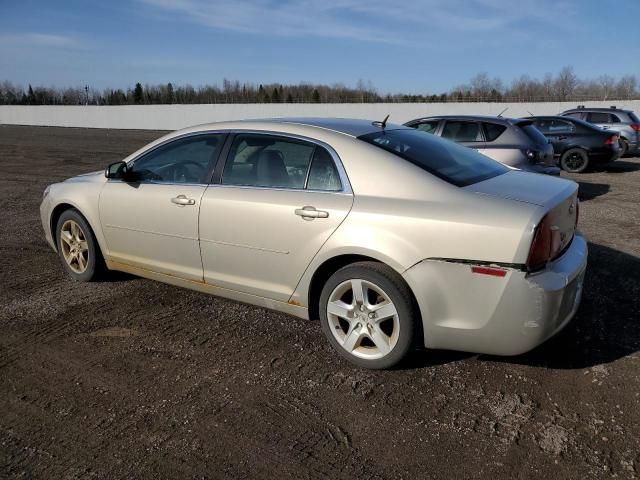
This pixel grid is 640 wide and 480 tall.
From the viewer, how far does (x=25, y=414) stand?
9.96ft

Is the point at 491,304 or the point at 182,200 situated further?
the point at 182,200

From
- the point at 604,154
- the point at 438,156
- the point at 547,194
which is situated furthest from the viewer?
the point at 604,154

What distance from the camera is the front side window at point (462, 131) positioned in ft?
31.2

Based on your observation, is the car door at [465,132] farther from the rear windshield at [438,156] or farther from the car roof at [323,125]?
the car roof at [323,125]

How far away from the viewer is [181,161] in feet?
14.8

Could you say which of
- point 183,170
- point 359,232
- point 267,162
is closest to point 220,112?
point 183,170

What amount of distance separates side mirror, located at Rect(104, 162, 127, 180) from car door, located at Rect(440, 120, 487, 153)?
6.34 metres

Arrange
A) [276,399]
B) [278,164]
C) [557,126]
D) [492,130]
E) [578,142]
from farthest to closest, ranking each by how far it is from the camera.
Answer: [557,126] → [578,142] → [492,130] → [278,164] → [276,399]

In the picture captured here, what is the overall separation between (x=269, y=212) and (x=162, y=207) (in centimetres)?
109

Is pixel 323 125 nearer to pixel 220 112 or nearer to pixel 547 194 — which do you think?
pixel 547 194

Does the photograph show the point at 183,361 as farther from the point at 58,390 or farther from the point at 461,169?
the point at 461,169

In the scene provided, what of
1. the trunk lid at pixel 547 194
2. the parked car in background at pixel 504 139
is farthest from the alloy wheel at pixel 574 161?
the trunk lid at pixel 547 194

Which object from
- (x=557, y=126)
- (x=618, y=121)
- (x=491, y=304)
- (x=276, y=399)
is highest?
(x=618, y=121)

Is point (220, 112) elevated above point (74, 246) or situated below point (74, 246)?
above
